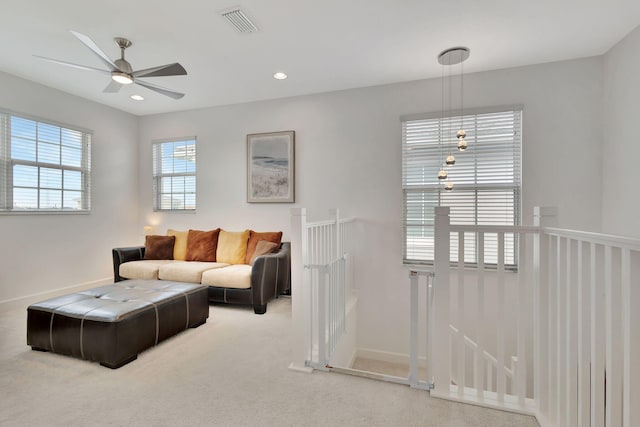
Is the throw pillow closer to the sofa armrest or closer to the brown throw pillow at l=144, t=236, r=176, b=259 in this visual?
the brown throw pillow at l=144, t=236, r=176, b=259

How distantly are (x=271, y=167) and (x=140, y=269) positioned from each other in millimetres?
2136

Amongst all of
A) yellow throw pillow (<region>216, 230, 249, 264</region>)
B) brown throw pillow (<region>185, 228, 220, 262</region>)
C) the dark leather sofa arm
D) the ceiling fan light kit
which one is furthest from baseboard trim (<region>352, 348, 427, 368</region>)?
the ceiling fan light kit

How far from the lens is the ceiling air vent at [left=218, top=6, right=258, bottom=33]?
2373 mm

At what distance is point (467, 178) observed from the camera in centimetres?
345

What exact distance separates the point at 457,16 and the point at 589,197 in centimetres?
225

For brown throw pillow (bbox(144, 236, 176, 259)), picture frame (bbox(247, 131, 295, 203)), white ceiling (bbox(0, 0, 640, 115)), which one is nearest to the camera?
white ceiling (bbox(0, 0, 640, 115))

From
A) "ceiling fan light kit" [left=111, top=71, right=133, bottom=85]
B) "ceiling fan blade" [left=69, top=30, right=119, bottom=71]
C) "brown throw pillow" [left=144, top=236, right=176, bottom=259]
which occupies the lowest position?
"brown throw pillow" [left=144, top=236, right=176, bottom=259]

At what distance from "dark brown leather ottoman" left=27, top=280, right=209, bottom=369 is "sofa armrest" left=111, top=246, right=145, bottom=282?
1568 mm

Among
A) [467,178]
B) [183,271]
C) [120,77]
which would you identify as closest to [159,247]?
[183,271]

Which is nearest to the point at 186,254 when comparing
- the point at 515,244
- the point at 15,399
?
the point at 15,399

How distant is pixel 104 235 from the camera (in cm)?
453

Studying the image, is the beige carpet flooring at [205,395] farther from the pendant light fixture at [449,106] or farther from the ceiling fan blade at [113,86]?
the ceiling fan blade at [113,86]

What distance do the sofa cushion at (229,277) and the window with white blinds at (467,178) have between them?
6.16ft

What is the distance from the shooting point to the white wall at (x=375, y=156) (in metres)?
3.12
